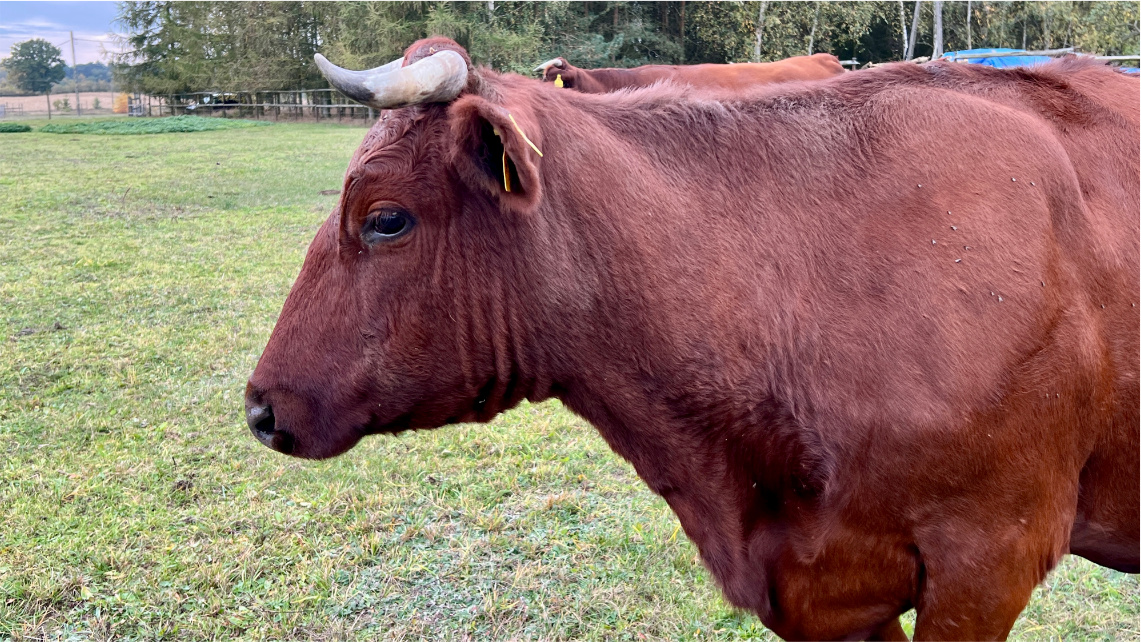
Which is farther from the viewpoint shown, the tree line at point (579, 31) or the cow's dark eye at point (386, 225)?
the tree line at point (579, 31)

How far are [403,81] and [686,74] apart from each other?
417 inches

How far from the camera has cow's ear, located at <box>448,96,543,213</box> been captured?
1.86 metres

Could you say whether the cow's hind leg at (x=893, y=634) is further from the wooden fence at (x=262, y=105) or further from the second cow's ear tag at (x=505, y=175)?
the wooden fence at (x=262, y=105)

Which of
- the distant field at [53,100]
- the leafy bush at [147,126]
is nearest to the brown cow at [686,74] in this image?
the leafy bush at [147,126]

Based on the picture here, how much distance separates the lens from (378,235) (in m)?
2.12

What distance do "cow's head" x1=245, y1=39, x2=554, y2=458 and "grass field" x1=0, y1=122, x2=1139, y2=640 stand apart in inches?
62.1

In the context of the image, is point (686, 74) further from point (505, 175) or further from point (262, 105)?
point (262, 105)

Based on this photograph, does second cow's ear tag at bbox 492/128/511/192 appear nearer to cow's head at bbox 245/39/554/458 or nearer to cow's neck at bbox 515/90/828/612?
cow's head at bbox 245/39/554/458

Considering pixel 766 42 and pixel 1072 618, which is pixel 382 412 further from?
pixel 766 42

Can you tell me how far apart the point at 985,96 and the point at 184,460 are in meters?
4.58

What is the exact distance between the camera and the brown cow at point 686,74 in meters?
11.3

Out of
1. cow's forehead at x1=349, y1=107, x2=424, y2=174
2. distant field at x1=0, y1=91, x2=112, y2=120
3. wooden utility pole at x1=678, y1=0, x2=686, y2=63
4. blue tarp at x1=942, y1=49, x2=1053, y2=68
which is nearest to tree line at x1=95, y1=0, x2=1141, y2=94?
wooden utility pole at x1=678, y1=0, x2=686, y2=63

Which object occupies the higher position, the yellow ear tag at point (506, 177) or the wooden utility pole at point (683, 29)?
the wooden utility pole at point (683, 29)

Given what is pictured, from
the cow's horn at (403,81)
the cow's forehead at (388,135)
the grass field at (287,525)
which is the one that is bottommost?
the grass field at (287,525)
